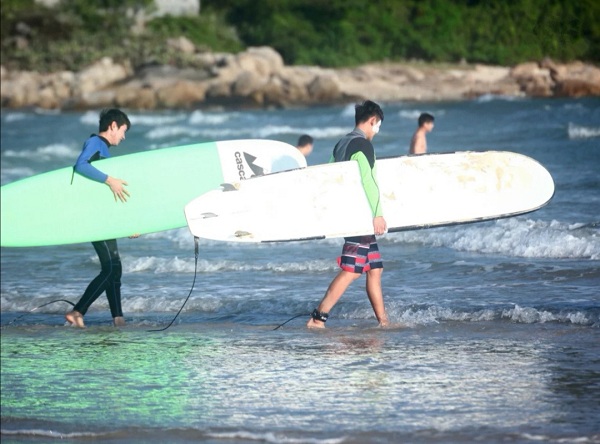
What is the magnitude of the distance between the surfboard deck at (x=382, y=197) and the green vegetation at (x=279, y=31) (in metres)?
33.2

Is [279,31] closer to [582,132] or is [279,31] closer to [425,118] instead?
[582,132]

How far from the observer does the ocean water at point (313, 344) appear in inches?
157

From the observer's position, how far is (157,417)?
4090mm

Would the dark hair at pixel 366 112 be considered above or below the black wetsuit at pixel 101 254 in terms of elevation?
above

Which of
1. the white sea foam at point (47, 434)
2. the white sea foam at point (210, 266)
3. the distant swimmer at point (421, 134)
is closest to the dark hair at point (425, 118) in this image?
the distant swimmer at point (421, 134)

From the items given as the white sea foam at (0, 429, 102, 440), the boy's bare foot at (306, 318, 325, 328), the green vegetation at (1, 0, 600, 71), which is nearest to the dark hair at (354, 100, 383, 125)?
the boy's bare foot at (306, 318, 325, 328)

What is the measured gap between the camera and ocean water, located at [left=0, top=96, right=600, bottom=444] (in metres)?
3.99

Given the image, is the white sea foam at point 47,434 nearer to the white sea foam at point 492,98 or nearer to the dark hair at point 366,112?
the dark hair at point 366,112

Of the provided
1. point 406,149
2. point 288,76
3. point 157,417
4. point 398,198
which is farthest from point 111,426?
point 288,76

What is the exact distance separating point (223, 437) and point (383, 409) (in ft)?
2.23

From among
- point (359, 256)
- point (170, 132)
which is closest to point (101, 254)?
point (359, 256)

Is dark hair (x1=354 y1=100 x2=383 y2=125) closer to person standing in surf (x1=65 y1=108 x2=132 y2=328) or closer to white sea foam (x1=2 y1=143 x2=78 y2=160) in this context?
person standing in surf (x1=65 y1=108 x2=132 y2=328)

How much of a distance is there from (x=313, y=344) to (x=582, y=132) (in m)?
16.5

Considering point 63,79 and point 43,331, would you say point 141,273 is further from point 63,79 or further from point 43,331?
point 63,79
